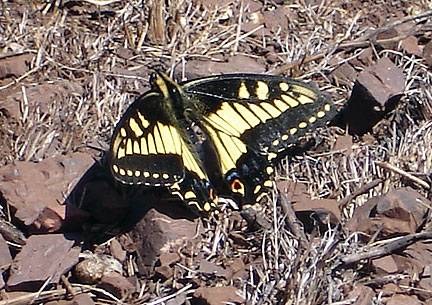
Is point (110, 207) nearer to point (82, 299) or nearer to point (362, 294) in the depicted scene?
point (82, 299)

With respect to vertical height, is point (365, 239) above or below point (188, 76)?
below

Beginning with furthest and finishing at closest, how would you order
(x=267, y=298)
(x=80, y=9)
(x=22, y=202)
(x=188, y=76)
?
(x=80, y=9) → (x=188, y=76) → (x=22, y=202) → (x=267, y=298)

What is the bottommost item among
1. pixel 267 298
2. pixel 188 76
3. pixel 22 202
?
pixel 267 298

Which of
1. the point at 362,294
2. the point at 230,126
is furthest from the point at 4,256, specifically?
the point at 362,294

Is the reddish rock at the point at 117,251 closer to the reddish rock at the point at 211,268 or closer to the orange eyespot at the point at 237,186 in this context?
the reddish rock at the point at 211,268

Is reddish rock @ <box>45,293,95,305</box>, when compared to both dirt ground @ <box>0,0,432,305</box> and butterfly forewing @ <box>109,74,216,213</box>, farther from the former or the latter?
butterfly forewing @ <box>109,74,216,213</box>

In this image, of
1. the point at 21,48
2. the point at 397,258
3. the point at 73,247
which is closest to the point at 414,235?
the point at 397,258

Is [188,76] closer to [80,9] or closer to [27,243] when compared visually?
[80,9]
